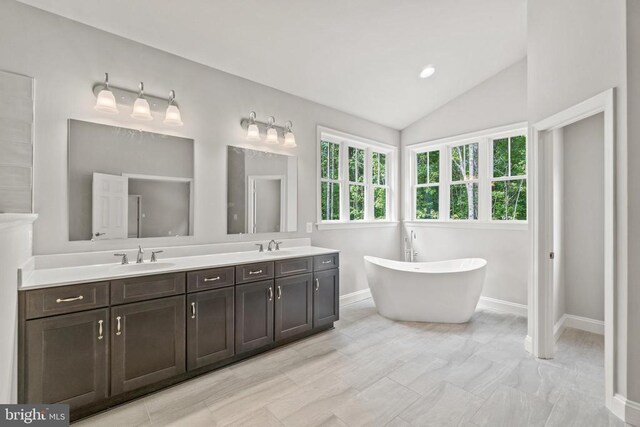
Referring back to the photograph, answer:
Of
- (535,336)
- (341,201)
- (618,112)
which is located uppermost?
(618,112)

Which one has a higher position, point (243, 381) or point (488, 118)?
point (488, 118)

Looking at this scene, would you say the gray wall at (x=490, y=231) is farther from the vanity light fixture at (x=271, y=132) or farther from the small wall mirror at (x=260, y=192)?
the vanity light fixture at (x=271, y=132)

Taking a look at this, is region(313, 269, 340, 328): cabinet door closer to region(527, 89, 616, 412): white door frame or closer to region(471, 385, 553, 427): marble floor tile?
region(471, 385, 553, 427): marble floor tile

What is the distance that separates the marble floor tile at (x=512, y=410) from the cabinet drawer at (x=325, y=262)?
1803 mm

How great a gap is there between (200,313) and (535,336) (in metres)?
2.96

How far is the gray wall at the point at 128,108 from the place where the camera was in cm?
217

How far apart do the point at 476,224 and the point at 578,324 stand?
1.59 metres

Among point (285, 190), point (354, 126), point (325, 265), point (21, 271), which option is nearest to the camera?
point (21, 271)

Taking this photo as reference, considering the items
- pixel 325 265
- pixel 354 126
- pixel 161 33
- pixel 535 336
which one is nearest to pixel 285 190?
pixel 325 265

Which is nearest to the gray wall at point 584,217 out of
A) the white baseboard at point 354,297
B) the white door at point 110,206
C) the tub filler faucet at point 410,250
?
the tub filler faucet at point 410,250

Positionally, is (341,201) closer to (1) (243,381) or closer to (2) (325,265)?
(2) (325,265)

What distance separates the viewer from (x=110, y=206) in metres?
2.48

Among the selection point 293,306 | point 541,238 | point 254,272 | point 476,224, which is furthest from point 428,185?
point 254,272

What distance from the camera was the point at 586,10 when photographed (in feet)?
7.32
